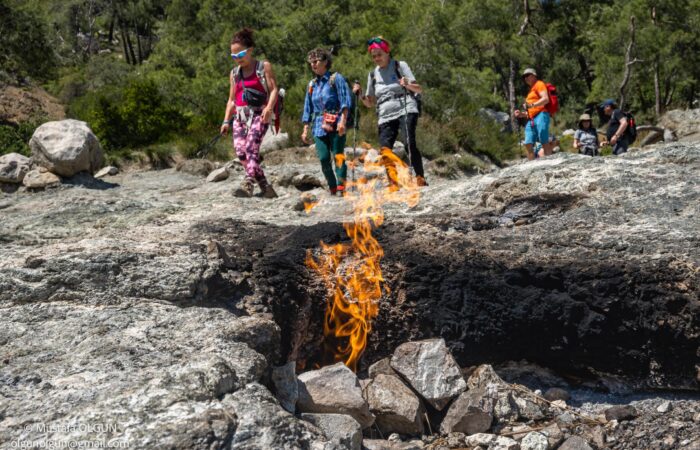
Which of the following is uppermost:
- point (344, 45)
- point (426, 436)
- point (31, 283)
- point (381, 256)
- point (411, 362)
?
point (344, 45)

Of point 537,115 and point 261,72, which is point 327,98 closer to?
point 261,72

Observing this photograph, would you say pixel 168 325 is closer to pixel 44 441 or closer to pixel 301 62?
pixel 44 441

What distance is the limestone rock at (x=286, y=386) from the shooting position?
10.8 feet

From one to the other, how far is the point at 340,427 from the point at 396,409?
1.98 feet

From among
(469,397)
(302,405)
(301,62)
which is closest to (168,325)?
(302,405)

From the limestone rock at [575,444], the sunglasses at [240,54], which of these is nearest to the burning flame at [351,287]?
the limestone rock at [575,444]

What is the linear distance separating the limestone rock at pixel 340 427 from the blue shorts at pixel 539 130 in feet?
19.7

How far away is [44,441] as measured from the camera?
7.67ft

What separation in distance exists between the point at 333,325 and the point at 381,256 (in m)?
0.59

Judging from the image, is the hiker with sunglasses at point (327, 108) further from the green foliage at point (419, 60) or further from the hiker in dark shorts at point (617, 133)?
the green foliage at point (419, 60)

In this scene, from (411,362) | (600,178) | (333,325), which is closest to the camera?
(411,362)

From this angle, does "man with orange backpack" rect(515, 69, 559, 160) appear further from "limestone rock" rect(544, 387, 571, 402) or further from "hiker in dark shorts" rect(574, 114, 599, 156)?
"limestone rock" rect(544, 387, 571, 402)

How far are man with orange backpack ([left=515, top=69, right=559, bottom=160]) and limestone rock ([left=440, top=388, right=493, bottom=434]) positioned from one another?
5.34 m

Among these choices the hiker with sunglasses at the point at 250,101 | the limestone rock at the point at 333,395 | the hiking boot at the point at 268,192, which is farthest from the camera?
the hiking boot at the point at 268,192
